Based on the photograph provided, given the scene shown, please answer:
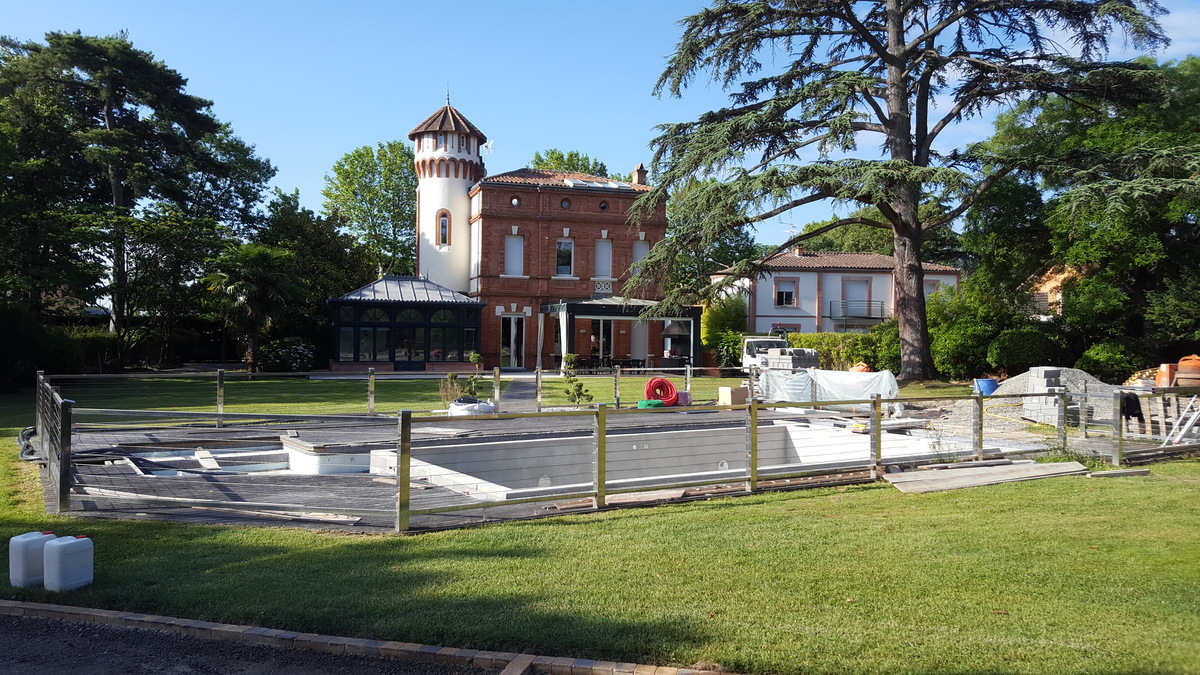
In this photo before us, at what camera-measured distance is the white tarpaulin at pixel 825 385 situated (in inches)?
677

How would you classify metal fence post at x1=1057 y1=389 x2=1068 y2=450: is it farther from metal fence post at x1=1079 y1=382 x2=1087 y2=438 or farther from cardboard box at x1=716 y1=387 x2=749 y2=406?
cardboard box at x1=716 y1=387 x2=749 y2=406

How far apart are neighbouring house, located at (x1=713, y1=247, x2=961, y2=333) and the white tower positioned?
1681 cm

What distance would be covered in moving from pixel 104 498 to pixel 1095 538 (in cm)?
967

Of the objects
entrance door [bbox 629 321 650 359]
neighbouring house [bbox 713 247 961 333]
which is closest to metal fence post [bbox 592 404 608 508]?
entrance door [bbox 629 321 650 359]

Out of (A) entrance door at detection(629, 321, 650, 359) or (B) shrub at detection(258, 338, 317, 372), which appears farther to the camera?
(A) entrance door at detection(629, 321, 650, 359)

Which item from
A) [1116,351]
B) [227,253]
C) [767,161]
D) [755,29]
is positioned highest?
[755,29]

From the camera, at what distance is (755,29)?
24.2 meters

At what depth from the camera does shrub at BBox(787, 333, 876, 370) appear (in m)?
30.3

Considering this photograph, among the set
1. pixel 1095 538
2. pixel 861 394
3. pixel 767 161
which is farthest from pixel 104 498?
pixel 767 161

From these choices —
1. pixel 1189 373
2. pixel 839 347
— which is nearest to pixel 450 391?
pixel 1189 373

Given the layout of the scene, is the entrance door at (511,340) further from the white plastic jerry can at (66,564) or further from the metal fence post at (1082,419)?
the white plastic jerry can at (66,564)

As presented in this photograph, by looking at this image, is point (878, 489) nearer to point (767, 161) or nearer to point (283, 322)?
point (767, 161)

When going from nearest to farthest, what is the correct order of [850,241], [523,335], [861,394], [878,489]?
[878,489], [861,394], [523,335], [850,241]

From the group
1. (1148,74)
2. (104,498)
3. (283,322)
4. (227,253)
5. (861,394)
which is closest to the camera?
(104,498)
